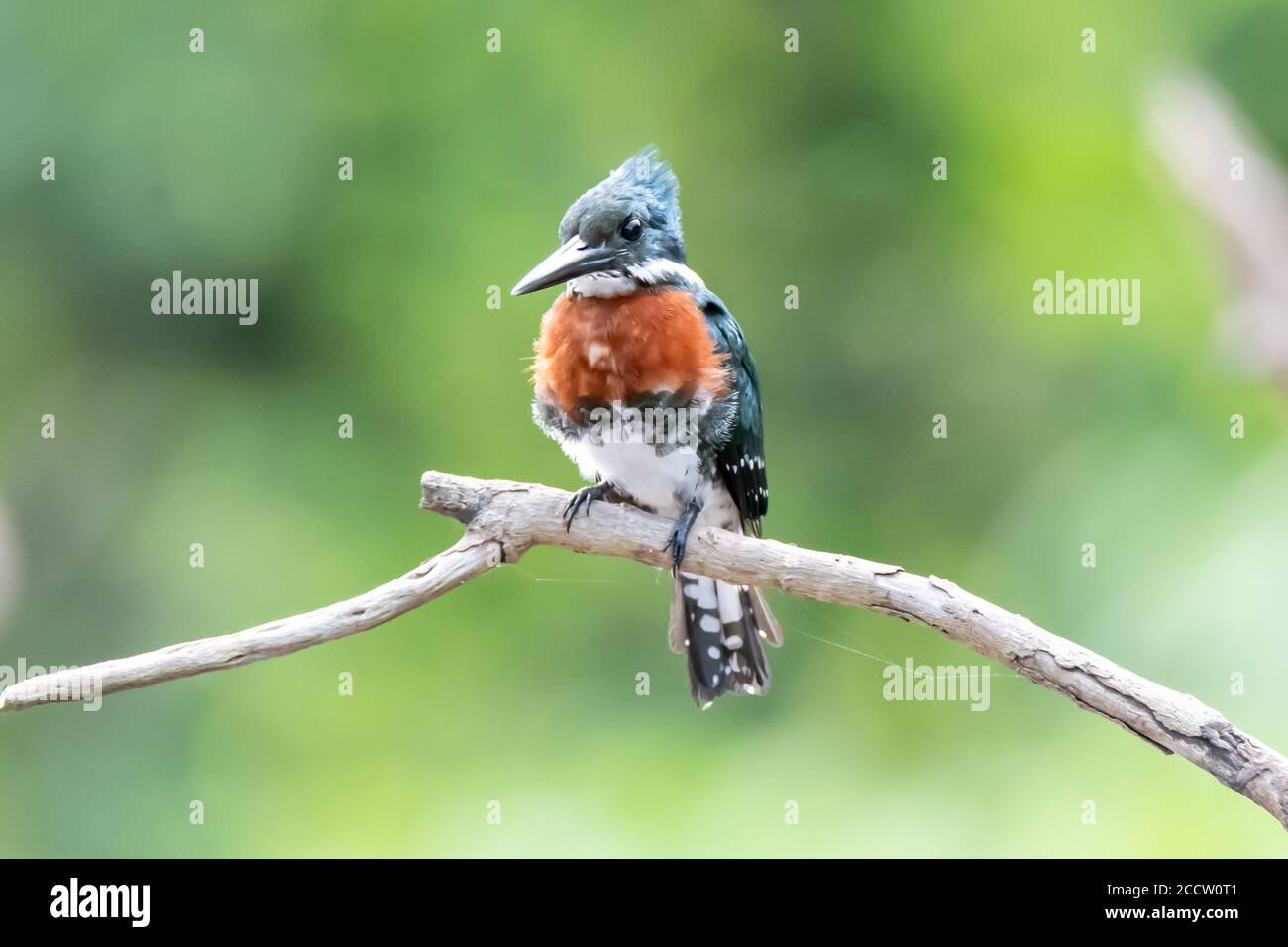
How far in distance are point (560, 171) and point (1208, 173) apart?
6.71 feet

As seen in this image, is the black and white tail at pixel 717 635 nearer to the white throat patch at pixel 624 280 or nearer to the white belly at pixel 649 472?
the white belly at pixel 649 472

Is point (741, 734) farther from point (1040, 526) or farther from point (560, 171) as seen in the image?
point (560, 171)

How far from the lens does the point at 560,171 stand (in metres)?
4.23

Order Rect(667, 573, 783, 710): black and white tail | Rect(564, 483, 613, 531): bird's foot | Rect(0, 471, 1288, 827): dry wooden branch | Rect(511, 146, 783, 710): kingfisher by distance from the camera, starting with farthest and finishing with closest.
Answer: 1. Rect(667, 573, 783, 710): black and white tail
2. Rect(511, 146, 783, 710): kingfisher
3. Rect(564, 483, 613, 531): bird's foot
4. Rect(0, 471, 1288, 827): dry wooden branch

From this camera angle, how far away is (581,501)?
2.38m

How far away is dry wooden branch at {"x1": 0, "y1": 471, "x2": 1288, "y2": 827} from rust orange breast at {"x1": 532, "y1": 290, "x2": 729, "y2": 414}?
250 mm

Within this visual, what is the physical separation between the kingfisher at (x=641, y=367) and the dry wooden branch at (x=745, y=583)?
0.08 meters

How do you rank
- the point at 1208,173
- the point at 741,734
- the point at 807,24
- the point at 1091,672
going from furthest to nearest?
1. the point at 807,24
2. the point at 741,734
3. the point at 1208,173
4. the point at 1091,672

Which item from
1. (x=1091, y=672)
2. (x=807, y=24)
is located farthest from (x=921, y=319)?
(x=1091, y=672)

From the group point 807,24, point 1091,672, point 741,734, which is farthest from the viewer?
point 807,24

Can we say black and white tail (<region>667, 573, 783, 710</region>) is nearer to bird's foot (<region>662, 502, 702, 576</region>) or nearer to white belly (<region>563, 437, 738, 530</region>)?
white belly (<region>563, 437, 738, 530</region>)

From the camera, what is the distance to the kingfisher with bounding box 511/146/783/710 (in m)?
2.44

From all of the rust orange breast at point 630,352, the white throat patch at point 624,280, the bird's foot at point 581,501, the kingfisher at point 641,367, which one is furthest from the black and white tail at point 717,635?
the white throat patch at point 624,280

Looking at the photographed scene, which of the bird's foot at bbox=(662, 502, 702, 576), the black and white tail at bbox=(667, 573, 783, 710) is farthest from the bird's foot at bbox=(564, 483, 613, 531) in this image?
the black and white tail at bbox=(667, 573, 783, 710)
